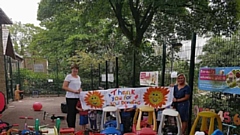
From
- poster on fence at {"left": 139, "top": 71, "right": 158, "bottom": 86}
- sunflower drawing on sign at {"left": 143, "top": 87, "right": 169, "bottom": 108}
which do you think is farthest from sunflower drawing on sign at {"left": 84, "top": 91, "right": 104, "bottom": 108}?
poster on fence at {"left": 139, "top": 71, "right": 158, "bottom": 86}

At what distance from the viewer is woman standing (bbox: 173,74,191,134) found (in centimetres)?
465

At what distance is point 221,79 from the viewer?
4.12 meters

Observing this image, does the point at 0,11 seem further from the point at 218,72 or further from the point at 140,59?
the point at 218,72

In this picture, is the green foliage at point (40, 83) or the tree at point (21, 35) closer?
the green foliage at point (40, 83)

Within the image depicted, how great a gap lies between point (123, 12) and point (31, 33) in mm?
22852

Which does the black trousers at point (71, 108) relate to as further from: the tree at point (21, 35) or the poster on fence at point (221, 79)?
the tree at point (21, 35)

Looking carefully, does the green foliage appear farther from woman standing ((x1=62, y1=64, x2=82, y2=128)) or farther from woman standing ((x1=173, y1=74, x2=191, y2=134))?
woman standing ((x1=173, y1=74, x2=191, y2=134))

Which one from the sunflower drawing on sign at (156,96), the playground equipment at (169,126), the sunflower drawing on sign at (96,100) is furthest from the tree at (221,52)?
the sunflower drawing on sign at (96,100)

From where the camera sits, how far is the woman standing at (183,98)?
15.3ft

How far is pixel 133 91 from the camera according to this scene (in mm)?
5445

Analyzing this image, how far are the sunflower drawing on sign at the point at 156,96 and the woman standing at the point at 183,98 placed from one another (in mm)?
303

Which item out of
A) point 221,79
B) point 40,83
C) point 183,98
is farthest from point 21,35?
point 221,79

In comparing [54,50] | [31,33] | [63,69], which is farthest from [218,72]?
[31,33]

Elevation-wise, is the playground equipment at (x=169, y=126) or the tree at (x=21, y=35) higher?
the tree at (x=21, y=35)
